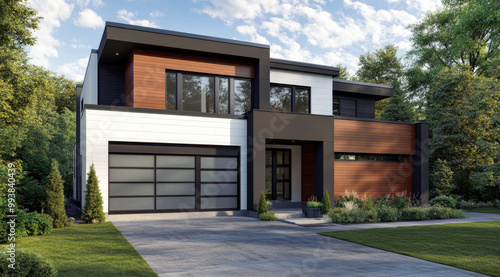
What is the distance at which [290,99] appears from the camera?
19.8m

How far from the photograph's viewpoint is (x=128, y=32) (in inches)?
610

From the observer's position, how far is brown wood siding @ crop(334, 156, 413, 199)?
19.0 meters

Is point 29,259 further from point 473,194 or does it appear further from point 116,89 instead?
point 473,194

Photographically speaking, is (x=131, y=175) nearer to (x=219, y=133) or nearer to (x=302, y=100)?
(x=219, y=133)

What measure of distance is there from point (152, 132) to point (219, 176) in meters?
3.60

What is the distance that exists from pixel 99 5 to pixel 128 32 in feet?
15.1

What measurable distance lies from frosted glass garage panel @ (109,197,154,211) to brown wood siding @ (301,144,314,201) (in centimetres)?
808

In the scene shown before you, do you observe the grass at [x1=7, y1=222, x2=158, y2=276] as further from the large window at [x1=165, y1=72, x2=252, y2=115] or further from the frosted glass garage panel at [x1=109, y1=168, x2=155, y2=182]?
the large window at [x1=165, y1=72, x2=252, y2=115]

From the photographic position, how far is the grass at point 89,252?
6.56 m

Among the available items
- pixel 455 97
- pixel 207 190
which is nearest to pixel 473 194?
pixel 455 97

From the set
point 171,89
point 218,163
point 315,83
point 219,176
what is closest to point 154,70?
point 171,89

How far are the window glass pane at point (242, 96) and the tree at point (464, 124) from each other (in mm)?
14097

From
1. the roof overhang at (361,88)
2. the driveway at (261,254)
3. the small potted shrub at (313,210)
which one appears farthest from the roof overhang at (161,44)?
the driveway at (261,254)

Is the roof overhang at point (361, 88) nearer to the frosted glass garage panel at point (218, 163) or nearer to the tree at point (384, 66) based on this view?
the frosted glass garage panel at point (218, 163)
